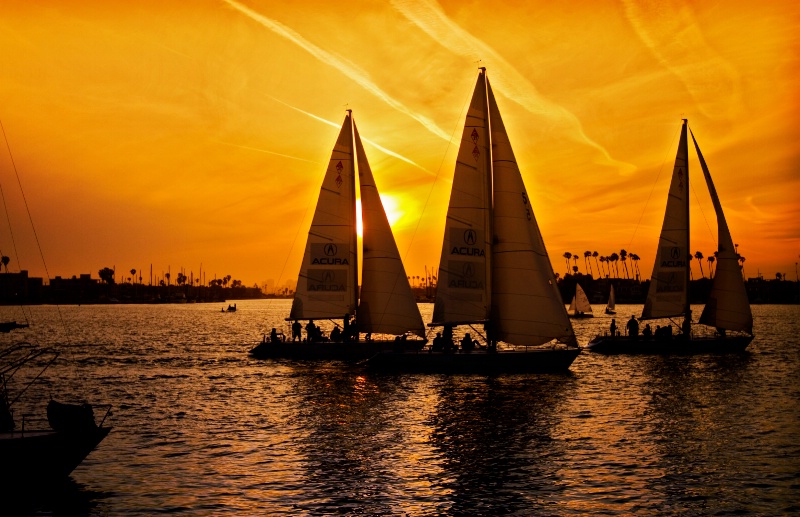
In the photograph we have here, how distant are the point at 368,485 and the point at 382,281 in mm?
30496

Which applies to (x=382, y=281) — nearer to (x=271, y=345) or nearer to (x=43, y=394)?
(x=271, y=345)

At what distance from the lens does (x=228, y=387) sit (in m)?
46.1

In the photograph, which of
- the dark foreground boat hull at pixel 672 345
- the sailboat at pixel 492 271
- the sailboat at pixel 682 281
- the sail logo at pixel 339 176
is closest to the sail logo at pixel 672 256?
the sailboat at pixel 682 281

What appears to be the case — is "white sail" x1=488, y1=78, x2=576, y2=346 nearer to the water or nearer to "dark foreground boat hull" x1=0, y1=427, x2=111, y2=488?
the water

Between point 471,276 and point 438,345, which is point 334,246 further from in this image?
point 471,276

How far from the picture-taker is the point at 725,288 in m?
58.6

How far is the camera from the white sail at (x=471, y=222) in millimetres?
44938

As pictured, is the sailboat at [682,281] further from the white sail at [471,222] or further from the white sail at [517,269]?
the white sail at [471,222]

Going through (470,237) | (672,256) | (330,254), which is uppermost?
(470,237)

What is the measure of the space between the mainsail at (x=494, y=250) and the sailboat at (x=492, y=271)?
6cm

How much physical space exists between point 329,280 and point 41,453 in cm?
3497

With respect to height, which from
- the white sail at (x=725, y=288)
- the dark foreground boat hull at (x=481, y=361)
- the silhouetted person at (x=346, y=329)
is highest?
the white sail at (x=725, y=288)

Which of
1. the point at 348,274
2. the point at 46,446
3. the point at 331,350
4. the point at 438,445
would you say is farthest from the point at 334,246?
the point at 46,446

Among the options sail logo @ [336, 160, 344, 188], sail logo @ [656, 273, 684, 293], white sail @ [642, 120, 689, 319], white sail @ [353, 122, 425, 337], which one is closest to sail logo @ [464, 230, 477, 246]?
white sail @ [353, 122, 425, 337]
